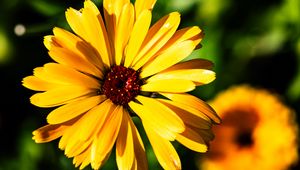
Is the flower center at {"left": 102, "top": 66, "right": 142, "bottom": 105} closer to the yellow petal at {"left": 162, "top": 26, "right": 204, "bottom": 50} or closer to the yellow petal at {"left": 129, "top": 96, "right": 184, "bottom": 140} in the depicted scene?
the yellow petal at {"left": 129, "top": 96, "right": 184, "bottom": 140}

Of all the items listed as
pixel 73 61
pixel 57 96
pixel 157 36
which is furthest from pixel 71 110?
pixel 157 36

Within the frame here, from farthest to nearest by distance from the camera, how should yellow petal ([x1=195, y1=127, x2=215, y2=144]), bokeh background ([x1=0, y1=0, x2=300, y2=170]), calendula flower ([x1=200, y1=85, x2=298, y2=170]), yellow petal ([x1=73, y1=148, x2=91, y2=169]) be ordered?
1. bokeh background ([x1=0, y1=0, x2=300, y2=170])
2. calendula flower ([x1=200, y1=85, x2=298, y2=170])
3. yellow petal ([x1=195, y1=127, x2=215, y2=144])
4. yellow petal ([x1=73, y1=148, x2=91, y2=169])

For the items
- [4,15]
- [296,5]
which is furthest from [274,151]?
[4,15]

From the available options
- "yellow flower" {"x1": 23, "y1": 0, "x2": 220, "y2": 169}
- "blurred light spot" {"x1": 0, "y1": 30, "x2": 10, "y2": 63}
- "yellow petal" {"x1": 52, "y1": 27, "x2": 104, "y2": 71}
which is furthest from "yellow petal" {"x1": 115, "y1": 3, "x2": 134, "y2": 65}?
"blurred light spot" {"x1": 0, "y1": 30, "x2": 10, "y2": 63}

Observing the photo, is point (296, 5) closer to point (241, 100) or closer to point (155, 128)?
point (241, 100)

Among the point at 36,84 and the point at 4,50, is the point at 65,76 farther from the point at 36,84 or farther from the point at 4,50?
the point at 4,50

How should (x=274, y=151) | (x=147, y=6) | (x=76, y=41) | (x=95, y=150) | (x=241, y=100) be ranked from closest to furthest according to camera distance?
(x=95, y=150) → (x=76, y=41) → (x=147, y=6) → (x=274, y=151) → (x=241, y=100)

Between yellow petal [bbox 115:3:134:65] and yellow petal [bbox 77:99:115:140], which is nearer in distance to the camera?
yellow petal [bbox 77:99:115:140]

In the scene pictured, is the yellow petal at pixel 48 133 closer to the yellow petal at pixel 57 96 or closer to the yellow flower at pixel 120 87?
the yellow flower at pixel 120 87
